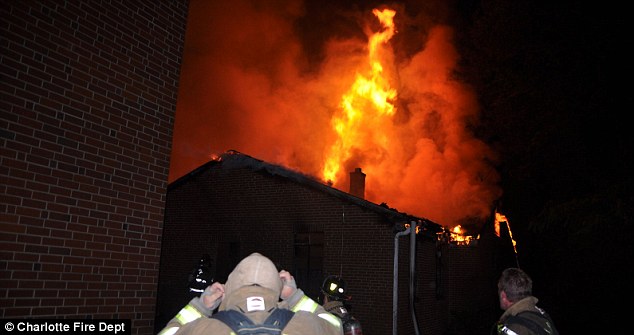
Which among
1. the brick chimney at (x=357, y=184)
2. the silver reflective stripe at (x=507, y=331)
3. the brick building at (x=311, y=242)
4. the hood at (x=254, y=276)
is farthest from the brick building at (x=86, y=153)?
the brick chimney at (x=357, y=184)

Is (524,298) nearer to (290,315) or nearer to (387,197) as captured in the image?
(290,315)

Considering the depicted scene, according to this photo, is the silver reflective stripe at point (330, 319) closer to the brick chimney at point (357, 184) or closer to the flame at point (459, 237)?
the brick chimney at point (357, 184)

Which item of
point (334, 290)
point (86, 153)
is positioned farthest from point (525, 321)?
point (86, 153)

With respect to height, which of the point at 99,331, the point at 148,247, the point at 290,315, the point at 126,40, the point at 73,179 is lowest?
the point at 99,331

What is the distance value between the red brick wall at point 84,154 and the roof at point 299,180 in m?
7.34

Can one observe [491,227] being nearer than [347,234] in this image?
No

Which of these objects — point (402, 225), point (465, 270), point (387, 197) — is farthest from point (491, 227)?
point (402, 225)

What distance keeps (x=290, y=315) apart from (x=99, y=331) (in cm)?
214

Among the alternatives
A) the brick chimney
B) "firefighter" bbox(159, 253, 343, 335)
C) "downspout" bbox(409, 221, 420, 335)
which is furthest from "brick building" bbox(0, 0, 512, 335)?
the brick chimney

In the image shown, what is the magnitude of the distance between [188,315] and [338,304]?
3470mm

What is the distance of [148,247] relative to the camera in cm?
401

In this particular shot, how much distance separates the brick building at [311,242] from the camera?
10.7 meters

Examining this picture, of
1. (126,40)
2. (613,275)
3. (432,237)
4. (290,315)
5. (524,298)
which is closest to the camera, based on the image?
(290,315)

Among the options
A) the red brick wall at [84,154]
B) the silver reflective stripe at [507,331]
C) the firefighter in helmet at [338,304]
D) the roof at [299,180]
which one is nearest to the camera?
the red brick wall at [84,154]
